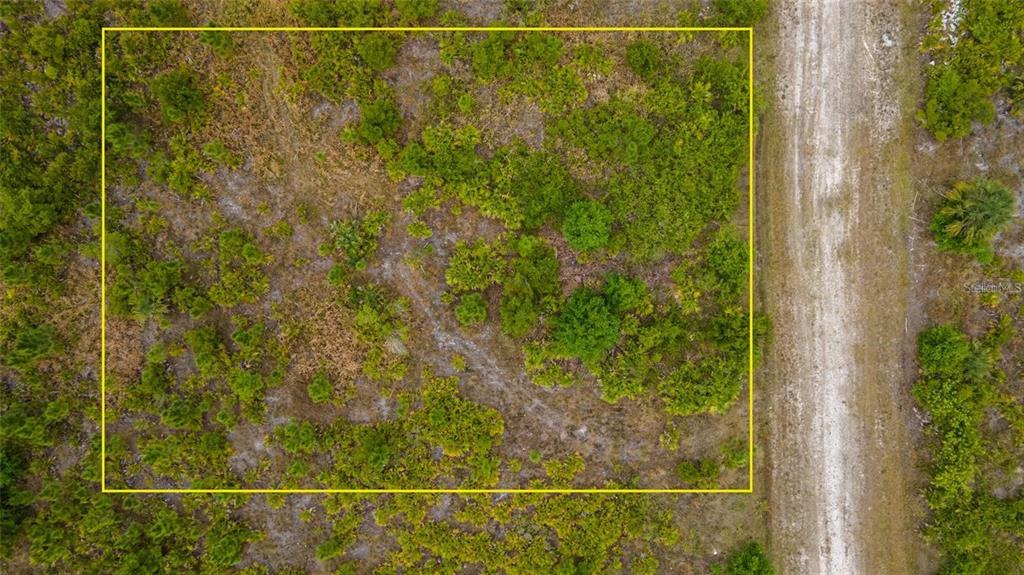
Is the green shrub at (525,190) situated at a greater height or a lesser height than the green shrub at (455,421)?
greater

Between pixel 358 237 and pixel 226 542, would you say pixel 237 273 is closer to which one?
pixel 358 237

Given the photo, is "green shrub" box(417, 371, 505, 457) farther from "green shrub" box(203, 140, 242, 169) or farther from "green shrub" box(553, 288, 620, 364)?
"green shrub" box(203, 140, 242, 169)

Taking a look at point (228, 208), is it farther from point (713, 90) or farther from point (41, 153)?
point (713, 90)

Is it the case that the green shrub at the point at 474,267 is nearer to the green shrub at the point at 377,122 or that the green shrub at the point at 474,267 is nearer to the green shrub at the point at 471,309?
the green shrub at the point at 471,309

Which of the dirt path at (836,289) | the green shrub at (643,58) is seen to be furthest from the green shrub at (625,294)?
the green shrub at (643,58)

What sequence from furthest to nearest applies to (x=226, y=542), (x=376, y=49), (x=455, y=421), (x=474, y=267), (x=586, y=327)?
(x=455, y=421)
(x=474, y=267)
(x=226, y=542)
(x=376, y=49)
(x=586, y=327)

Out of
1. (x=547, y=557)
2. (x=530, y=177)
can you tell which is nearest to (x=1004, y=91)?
(x=530, y=177)

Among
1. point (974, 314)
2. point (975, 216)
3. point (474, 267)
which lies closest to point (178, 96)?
point (474, 267)
